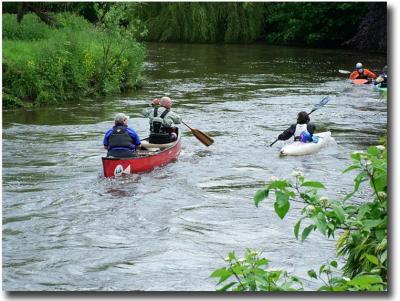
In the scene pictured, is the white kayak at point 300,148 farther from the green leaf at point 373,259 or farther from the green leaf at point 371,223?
the green leaf at point 373,259

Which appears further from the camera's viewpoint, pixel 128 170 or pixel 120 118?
pixel 128 170

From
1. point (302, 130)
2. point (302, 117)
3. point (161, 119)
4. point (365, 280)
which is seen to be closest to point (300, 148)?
point (302, 130)

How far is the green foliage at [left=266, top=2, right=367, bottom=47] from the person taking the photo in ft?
102

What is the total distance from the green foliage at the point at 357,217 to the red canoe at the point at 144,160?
24.5 feet

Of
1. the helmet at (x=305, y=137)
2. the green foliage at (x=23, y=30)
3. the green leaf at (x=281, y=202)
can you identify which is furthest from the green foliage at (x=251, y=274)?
the green foliage at (x=23, y=30)

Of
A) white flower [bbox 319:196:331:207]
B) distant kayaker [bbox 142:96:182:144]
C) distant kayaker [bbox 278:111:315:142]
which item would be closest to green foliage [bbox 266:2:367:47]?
distant kayaker [bbox 278:111:315:142]

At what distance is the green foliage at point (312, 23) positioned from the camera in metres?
31.0

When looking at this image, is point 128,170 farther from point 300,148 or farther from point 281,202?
point 281,202

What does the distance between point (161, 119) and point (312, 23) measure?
65.6ft

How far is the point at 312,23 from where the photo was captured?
32.3 meters

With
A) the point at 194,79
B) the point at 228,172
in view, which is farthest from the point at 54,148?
the point at 194,79

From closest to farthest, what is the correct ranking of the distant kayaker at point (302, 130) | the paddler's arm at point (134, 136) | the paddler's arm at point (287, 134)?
the paddler's arm at point (134, 136) → the paddler's arm at point (287, 134) → the distant kayaker at point (302, 130)

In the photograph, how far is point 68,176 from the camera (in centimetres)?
1293

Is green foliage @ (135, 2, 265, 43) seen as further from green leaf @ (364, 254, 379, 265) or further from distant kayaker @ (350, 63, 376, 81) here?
green leaf @ (364, 254, 379, 265)
